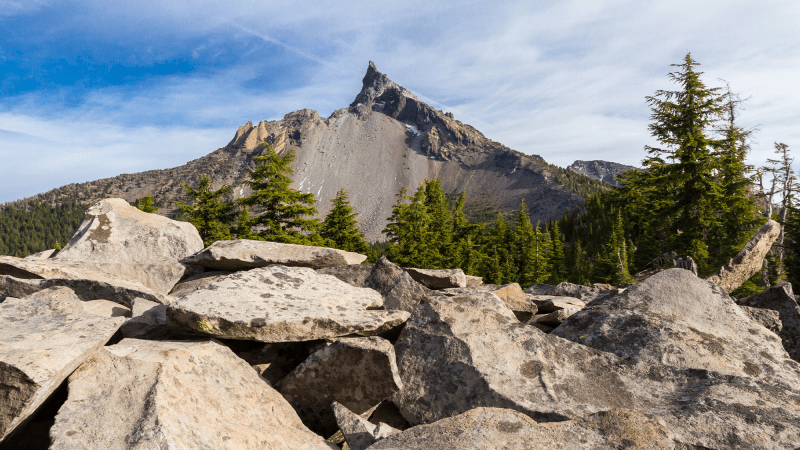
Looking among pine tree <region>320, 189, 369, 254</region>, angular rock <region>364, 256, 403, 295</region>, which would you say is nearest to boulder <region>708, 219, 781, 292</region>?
angular rock <region>364, 256, 403, 295</region>

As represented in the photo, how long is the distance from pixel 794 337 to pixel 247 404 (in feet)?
28.3

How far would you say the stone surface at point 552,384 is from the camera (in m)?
3.31

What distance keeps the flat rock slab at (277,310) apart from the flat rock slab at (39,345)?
0.90m

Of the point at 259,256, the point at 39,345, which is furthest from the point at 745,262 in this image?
the point at 39,345

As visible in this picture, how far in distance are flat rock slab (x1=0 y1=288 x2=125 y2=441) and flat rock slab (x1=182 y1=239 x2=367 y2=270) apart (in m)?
2.93

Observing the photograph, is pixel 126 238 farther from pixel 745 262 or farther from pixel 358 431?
pixel 745 262

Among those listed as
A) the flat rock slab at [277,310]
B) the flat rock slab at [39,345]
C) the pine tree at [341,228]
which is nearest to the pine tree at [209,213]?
the pine tree at [341,228]

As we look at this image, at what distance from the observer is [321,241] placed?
2656 cm

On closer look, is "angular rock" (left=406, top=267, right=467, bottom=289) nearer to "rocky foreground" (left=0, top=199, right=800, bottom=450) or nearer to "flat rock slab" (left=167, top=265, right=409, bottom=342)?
"rocky foreground" (left=0, top=199, right=800, bottom=450)

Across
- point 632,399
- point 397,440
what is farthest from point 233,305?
point 632,399

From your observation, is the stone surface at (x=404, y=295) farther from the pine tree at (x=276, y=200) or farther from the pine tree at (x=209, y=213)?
the pine tree at (x=209, y=213)

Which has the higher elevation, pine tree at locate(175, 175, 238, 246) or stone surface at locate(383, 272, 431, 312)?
pine tree at locate(175, 175, 238, 246)

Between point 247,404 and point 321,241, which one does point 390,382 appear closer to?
point 247,404

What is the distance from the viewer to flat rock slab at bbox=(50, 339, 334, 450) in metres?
3.11
